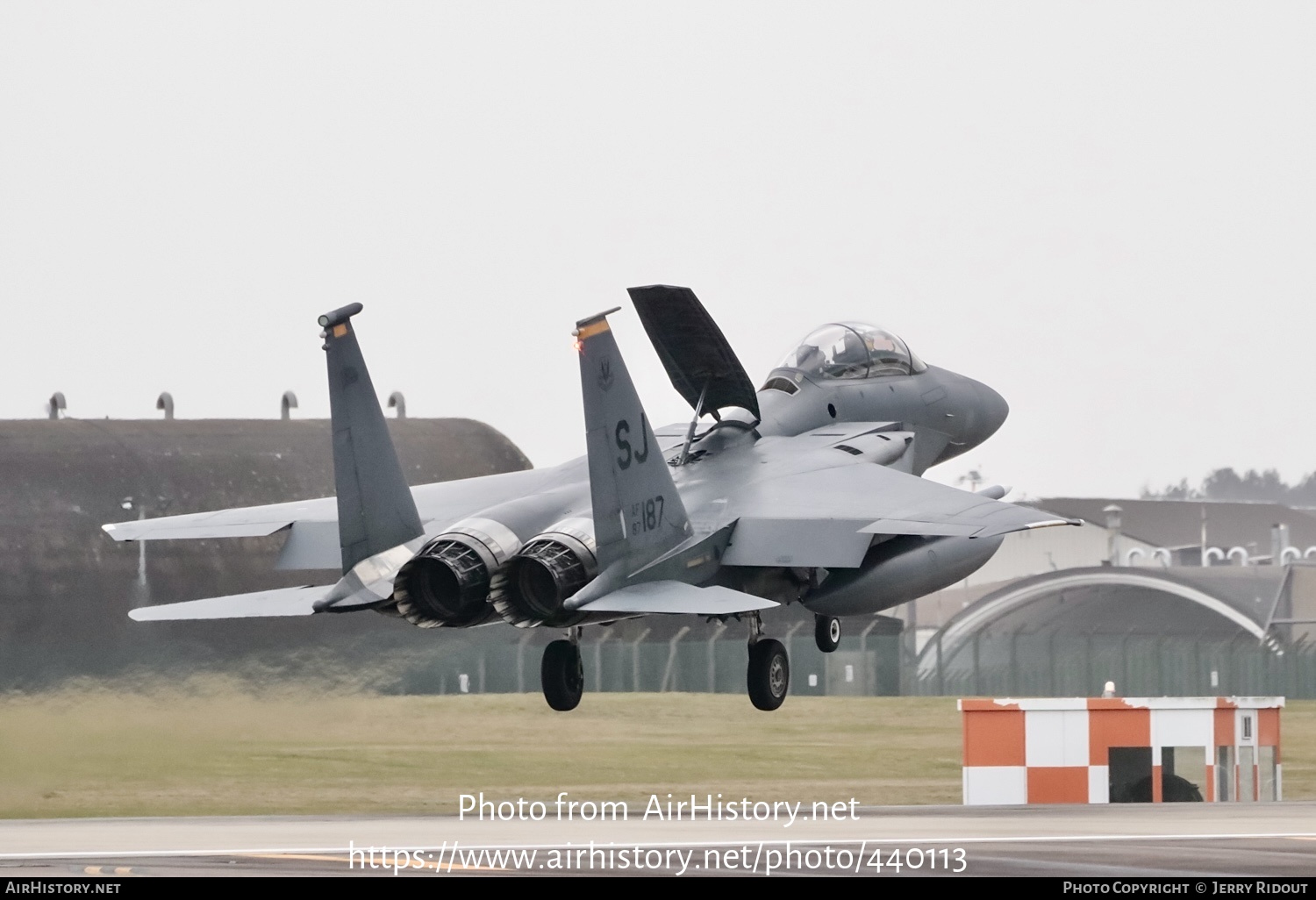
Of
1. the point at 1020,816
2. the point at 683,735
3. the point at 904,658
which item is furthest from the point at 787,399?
the point at 904,658

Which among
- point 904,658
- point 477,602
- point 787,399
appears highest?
point 787,399

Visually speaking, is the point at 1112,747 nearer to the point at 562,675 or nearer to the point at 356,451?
the point at 562,675

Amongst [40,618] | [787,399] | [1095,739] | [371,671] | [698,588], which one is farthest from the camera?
[40,618]

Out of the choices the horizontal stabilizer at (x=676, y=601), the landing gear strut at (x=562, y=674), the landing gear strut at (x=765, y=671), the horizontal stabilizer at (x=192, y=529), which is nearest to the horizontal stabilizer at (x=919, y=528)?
the horizontal stabilizer at (x=676, y=601)

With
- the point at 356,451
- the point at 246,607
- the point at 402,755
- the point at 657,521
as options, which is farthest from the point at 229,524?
the point at 402,755

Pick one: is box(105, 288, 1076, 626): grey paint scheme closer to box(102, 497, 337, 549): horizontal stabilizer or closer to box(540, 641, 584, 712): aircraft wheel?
box(102, 497, 337, 549): horizontal stabilizer

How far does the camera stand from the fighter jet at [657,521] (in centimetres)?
2114

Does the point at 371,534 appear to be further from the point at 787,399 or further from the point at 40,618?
the point at 40,618

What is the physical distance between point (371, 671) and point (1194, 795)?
17.1 m

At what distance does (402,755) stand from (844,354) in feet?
48.6

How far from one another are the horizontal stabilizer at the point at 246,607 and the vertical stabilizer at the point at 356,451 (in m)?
0.61

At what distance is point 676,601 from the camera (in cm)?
2059

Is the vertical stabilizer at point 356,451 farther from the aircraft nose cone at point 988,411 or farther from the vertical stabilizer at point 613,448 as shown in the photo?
the aircraft nose cone at point 988,411
